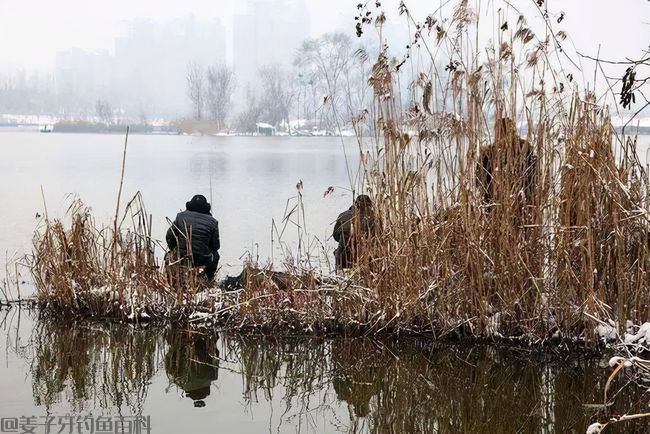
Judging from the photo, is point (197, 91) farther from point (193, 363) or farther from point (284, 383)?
point (284, 383)

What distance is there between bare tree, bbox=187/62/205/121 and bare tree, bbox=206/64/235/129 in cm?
57

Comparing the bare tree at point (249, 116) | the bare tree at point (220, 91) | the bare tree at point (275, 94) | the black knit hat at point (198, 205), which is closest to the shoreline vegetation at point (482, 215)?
the black knit hat at point (198, 205)

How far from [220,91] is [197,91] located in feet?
5.26

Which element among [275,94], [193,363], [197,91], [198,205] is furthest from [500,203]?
[197,91]

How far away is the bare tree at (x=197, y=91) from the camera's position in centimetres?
5967

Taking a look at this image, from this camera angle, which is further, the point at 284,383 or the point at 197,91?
the point at 197,91

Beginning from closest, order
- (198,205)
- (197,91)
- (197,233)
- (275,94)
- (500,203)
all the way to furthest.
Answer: (500,203) < (197,233) < (198,205) < (275,94) < (197,91)

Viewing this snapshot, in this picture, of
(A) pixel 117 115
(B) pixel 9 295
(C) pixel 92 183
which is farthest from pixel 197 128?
(B) pixel 9 295

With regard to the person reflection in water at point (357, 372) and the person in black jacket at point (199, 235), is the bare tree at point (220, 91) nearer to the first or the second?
the person in black jacket at point (199, 235)

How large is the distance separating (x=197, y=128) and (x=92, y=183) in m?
40.7

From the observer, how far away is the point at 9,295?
6328mm

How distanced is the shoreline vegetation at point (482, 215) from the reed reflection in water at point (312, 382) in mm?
219

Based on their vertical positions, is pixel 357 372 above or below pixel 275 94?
below

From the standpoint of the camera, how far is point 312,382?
4320 millimetres
